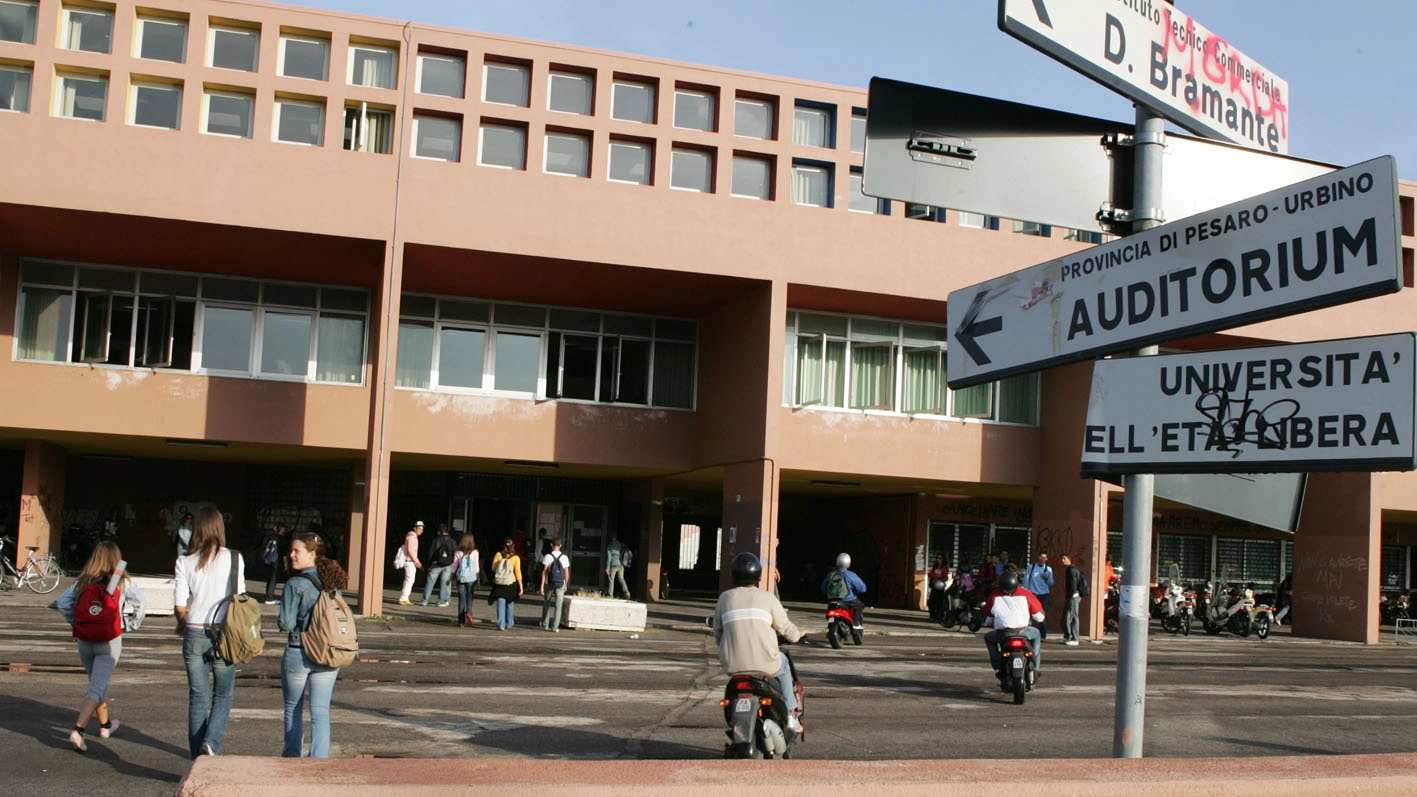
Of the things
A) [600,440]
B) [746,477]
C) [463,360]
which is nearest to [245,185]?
[463,360]

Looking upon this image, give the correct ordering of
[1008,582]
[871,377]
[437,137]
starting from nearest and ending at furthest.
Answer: [1008,582] → [437,137] → [871,377]

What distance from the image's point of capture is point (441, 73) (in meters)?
26.2

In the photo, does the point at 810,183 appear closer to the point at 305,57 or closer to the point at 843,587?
the point at 843,587

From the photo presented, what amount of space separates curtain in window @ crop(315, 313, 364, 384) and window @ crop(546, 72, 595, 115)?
6.60 metres

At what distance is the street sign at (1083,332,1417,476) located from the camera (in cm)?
415

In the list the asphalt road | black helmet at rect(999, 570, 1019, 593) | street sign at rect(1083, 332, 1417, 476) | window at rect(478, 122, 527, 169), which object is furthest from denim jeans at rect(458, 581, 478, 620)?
street sign at rect(1083, 332, 1417, 476)

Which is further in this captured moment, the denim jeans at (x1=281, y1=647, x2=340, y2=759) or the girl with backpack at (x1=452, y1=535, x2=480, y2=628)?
the girl with backpack at (x1=452, y1=535, x2=480, y2=628)

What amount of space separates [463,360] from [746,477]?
7157mm

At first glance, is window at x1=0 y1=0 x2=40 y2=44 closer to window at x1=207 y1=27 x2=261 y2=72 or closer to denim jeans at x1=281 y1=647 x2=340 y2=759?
window at x1=207 y1=27 x2=261 y2=72

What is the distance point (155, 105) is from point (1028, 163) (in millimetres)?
24159

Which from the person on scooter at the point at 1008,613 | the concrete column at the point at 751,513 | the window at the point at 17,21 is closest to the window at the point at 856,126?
the concrete column at the point at 751,513

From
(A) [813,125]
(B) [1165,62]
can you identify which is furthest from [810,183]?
(B) [1165,62]

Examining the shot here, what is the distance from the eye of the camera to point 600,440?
29.0 meters

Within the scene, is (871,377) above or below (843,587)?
above
